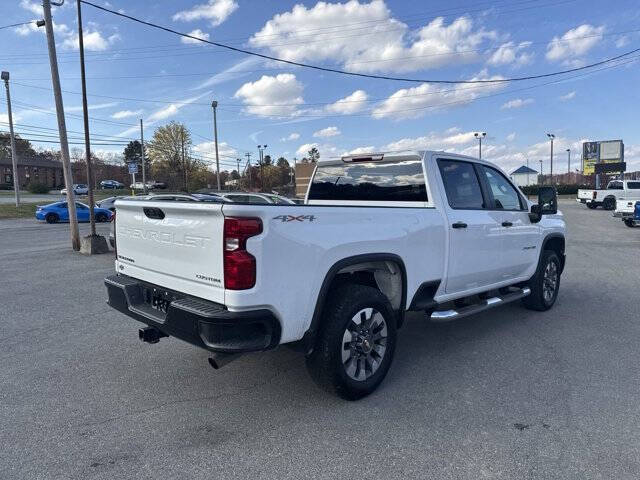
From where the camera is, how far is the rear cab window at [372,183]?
4.67m

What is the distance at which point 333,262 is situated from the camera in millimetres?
3410

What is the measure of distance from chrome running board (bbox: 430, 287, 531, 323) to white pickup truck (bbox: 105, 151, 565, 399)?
0.10 feet

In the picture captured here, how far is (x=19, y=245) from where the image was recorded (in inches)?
580

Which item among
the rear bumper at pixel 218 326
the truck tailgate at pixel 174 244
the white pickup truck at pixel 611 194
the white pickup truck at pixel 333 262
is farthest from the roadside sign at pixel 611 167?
the rear bumper at pixel 218 326

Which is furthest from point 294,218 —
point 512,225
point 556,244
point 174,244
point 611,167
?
point 611,167

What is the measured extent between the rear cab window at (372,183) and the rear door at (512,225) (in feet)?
3.28

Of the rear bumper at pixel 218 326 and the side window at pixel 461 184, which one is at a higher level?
the side window at pixel 461 184

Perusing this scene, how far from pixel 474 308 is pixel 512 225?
124 centimetres

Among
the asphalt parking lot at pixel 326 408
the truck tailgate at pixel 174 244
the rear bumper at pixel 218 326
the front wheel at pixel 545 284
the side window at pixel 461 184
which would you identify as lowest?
the asphalt parking lot at pixel 326 408

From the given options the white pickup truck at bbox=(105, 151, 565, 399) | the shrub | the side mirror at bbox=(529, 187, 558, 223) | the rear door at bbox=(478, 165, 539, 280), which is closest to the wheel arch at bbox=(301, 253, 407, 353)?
the white pickup truck at bbox=(105, 151, 565, 399)

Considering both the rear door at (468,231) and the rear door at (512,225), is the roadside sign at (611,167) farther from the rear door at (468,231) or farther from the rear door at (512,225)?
the rear door at (468,231)

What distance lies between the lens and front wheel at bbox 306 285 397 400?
348 centimetres

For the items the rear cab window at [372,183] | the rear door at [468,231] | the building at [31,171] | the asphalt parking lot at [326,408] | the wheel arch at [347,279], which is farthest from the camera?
the building at [31,171]

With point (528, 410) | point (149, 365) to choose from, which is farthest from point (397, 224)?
point (149, 365)
